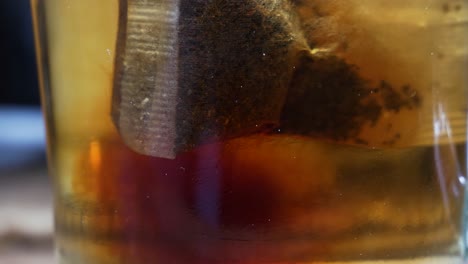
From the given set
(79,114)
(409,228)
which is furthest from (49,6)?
(409,228)

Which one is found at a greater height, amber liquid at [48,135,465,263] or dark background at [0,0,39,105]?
amber liquid at [48,135,465,263]

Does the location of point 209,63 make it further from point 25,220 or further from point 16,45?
point 16,45

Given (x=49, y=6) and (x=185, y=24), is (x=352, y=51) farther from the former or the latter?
(x=49, y=6)

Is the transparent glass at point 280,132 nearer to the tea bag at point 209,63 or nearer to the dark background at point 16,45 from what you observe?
the tea bag at point 209,63

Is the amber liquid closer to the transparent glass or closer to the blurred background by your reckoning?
the transparent glass

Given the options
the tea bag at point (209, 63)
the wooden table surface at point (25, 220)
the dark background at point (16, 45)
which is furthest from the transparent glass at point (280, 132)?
the dark background at point (16, 45)

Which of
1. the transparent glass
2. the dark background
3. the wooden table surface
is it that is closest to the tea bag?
Result: the transparent glass

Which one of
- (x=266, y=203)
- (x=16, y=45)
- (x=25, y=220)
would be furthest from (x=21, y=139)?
(x=266, y=203)
